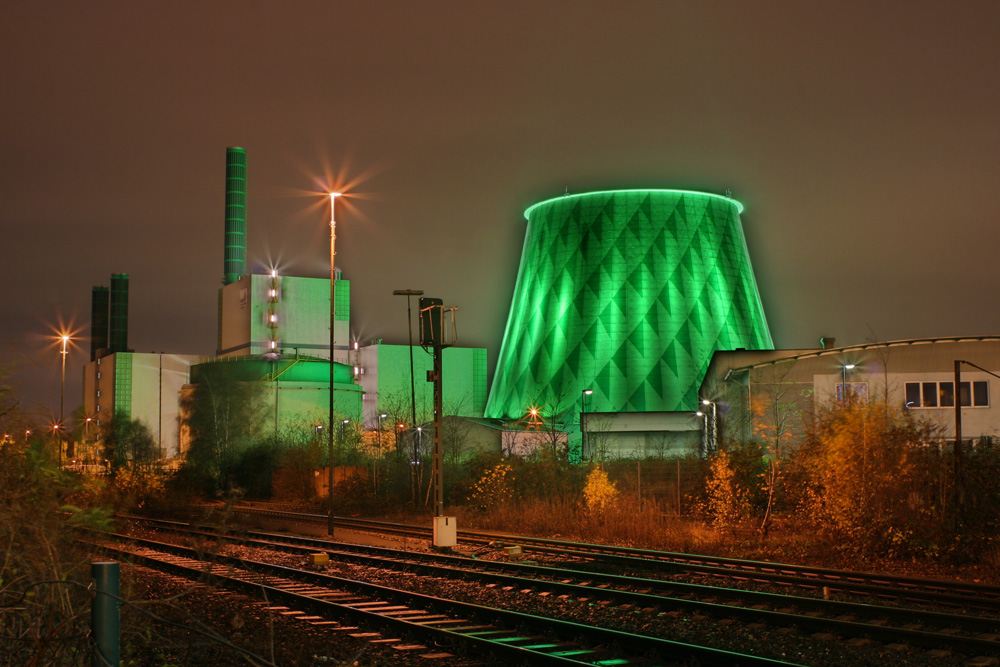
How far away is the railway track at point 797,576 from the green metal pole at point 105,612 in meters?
10.9

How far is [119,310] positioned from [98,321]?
9.31ft

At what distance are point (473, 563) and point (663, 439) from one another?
4551 centimetres

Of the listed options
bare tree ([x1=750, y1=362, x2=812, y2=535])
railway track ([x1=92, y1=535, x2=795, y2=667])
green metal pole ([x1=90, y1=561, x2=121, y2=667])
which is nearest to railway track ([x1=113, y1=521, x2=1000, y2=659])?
railway track ([x1=92, y1=535, x2=795, y2=667])

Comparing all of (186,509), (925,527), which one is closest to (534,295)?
(186,509)

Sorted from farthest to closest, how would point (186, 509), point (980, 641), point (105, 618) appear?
1. point (186, 509)
2. point (980, 641)
3. point (105, 618)

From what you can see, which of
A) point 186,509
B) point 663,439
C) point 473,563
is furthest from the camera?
point 663,439

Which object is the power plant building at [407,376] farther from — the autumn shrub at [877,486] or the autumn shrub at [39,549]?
the autumn shrub at [39,549]

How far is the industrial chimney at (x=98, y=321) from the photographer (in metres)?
98.6

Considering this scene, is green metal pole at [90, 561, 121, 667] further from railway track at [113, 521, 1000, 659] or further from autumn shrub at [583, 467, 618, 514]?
autumn shrub at [583, 467, 618, 514]

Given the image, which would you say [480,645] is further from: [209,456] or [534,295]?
[534,295]

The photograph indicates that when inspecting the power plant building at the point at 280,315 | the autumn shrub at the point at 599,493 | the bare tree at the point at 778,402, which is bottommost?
the autumn shrub at the point at 599,493

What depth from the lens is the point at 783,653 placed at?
9398 mm

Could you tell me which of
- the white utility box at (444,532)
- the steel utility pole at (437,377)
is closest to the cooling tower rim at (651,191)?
the steel utility pole at (437,377)

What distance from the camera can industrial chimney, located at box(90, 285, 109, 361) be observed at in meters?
98.6
